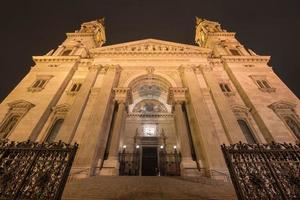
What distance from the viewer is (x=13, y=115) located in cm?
1664

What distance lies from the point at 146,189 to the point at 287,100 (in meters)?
15.0

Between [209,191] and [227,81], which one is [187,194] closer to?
[209,191]

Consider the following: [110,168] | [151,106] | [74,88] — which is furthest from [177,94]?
[74,88]

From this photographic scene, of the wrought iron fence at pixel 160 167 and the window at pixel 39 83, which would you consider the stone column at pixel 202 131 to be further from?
the window at pixel 39 83

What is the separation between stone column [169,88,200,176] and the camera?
1324 centimetres

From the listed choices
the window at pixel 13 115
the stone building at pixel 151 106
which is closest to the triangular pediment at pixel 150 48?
the stone building at pixel 151 106

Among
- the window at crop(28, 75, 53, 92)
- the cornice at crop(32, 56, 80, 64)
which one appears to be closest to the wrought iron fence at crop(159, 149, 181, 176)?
the window at crop(28, 75, 53, 92)

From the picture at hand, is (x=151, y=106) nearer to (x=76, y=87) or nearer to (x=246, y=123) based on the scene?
(x=76, y=87)

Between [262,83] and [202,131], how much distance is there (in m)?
9.65

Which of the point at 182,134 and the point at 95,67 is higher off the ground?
the point at 95,67

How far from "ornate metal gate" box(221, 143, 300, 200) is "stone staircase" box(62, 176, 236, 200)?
8.20 ft

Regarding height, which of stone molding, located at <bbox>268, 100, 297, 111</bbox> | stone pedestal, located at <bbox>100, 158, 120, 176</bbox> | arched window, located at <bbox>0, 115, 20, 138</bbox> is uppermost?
stone molding, located at <bbox>268, 100, 297, 111</bbox>

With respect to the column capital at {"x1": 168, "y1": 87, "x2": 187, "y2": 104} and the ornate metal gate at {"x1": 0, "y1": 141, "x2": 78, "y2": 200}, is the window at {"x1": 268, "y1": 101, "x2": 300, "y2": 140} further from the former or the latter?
the ornate metal gate at {"x1": 0, "y1": 141, "x2": 78, "y2": 200}

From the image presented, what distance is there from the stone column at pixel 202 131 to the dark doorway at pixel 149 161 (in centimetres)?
473
